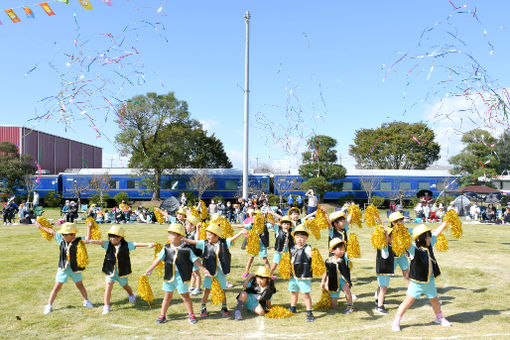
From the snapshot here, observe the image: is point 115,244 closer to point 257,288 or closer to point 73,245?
point 73,245

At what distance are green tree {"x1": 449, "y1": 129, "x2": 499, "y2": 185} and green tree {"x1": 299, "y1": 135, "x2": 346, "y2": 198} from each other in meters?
11.7

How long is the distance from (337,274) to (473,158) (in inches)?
1433

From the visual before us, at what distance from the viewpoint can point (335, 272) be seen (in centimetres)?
666

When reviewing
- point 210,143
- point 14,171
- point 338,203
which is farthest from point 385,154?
point 14,171

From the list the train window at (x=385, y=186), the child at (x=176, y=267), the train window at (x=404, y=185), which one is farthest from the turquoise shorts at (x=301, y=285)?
the train window at (x=404, y=185)

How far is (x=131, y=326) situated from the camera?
5.99m

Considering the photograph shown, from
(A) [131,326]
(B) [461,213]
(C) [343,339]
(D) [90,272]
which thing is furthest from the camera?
(B) [461,213]

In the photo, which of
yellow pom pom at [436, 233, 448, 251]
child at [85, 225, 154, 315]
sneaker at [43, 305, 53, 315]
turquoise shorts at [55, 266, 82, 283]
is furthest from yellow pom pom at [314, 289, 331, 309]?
sneaker at [43, 305, 53, 315]

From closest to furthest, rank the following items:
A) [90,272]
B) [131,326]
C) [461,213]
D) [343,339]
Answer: [343,339] < [131,326] < [90,272] < [461,213]

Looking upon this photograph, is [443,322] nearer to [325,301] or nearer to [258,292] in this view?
[325,301]

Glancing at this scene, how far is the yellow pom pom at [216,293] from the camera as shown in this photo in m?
6.30

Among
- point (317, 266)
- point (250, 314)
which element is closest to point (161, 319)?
point (250, 314)

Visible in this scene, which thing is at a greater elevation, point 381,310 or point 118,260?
point 118,260

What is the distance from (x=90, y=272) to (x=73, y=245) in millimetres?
3328
